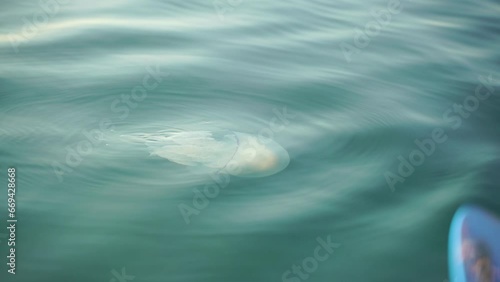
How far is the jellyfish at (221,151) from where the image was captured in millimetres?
2176

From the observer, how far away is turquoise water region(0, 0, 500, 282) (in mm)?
1892

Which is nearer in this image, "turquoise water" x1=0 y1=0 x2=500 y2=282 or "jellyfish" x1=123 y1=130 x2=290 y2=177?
"turquoise water" x1=0 y1=0 x2=500 y2=282

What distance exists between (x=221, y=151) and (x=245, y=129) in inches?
6.5

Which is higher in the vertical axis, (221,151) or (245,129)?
(245,129)

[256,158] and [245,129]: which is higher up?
[245,129]

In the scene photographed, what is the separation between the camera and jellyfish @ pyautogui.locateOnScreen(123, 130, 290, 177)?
2.18 m

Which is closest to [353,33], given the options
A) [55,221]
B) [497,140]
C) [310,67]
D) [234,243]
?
[310,67]

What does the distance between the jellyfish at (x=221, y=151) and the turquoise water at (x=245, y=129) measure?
0.03 m

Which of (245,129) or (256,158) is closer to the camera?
(256,158)

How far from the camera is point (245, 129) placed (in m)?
2.36

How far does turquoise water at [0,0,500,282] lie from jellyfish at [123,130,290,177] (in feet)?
0.10

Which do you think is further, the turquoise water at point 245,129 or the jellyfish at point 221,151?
the jellyfish at point 221,151

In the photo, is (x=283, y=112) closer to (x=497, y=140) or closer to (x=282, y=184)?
(x=282, y=184)

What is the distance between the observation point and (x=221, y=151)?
2238mm
